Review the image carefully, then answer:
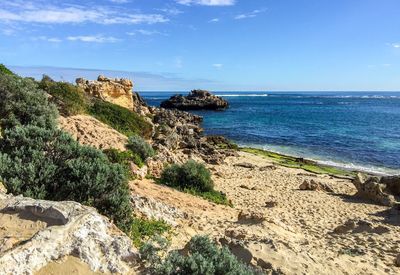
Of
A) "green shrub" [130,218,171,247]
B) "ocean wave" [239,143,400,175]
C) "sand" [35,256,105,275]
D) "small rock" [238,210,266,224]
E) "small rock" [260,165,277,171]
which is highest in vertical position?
"sand" [35,256,105,275]

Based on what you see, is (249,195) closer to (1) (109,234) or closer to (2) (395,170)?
(1) (109,234)

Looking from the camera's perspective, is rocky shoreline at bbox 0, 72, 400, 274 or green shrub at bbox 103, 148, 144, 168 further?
green shrub at bbox 103, 148, 144, 168

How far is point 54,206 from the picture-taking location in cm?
575

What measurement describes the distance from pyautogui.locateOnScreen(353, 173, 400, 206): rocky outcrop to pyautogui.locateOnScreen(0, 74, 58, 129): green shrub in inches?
548

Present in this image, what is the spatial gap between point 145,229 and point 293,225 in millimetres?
6098

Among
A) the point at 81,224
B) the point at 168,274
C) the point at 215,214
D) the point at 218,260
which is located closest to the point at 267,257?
the point at 218,260

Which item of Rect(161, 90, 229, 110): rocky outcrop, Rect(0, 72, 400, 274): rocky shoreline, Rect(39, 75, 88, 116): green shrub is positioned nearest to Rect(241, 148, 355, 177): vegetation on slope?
Rect(0, 72, 400, 274): rocky shoreline

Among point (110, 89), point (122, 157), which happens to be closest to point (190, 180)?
point (122, 157)

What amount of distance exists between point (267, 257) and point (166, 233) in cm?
255

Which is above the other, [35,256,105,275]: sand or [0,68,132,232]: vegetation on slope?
[0,68,132,232]: vegetation on slope

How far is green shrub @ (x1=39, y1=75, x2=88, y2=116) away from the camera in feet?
63.5

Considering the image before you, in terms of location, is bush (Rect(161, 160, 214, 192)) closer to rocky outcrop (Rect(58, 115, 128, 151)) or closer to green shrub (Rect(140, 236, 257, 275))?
rocky outcrop (Rect(58, 115, 128, 151))

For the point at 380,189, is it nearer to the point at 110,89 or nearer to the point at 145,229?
the point at 145,229

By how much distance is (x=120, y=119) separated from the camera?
2378 cm
